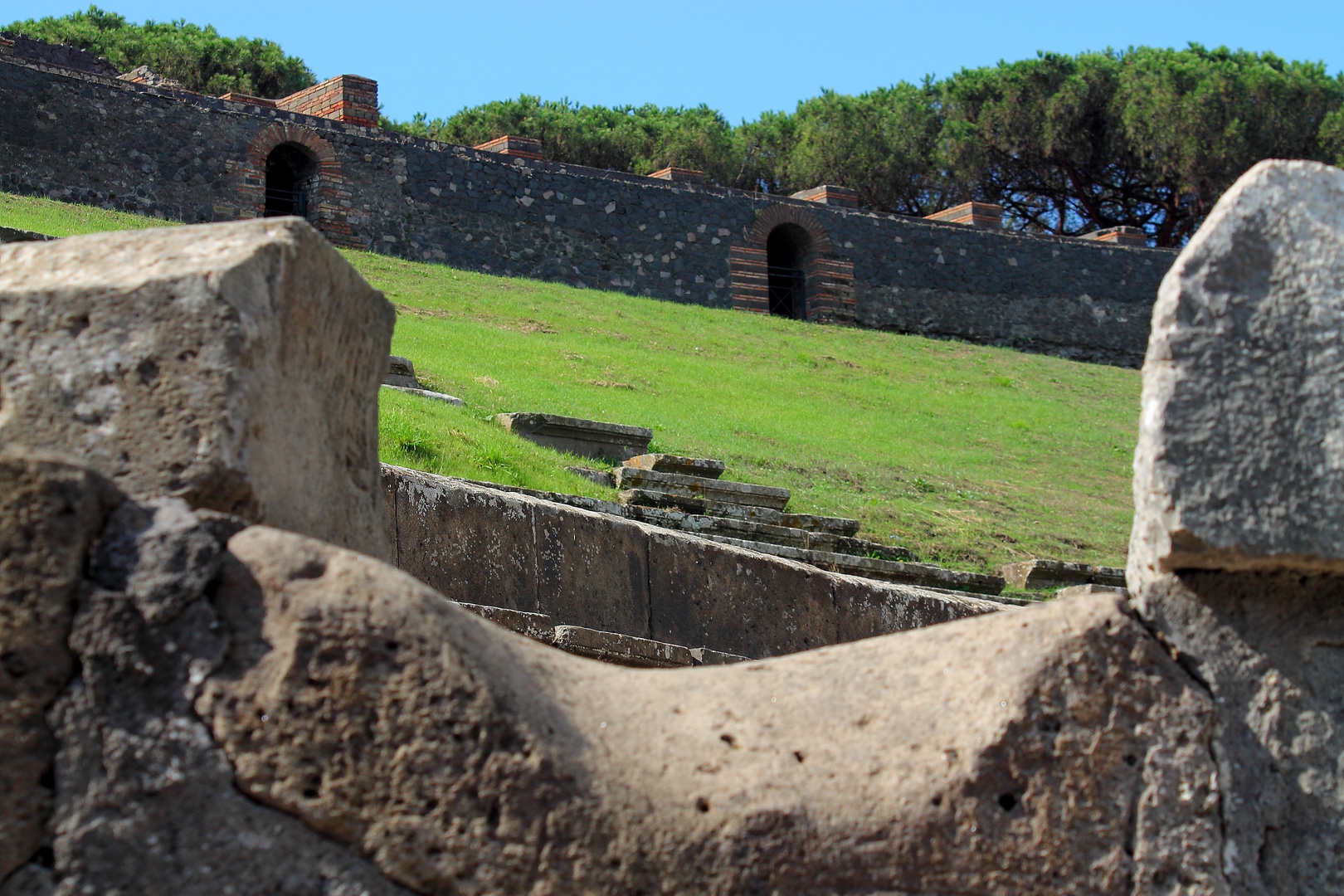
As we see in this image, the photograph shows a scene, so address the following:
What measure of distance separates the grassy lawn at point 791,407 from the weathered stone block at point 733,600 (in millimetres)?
1737

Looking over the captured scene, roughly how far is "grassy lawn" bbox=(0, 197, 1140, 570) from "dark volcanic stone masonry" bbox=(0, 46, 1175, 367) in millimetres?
1621

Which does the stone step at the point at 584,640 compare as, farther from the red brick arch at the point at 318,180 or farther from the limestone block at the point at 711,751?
the red brick arch at the point at 318,180

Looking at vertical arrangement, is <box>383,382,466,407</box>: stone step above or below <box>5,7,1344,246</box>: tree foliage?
below

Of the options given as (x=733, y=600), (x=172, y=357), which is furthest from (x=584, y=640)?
(x=172, y=357)

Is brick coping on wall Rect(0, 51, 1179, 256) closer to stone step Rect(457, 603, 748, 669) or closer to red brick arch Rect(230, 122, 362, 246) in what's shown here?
red brick arch Rect(230, 122, 362, 246)

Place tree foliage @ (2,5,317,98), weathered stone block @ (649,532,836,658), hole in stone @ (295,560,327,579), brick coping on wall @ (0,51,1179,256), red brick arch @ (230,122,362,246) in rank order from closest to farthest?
hole in stone @ (295,560,327,579) → weathered stone block @ (649,532,836,658) → brick coping on wall @ (0,51,1179,256) → red brick arch @ (230,122,362,246) → tree foliage @ (2,5,317,98)

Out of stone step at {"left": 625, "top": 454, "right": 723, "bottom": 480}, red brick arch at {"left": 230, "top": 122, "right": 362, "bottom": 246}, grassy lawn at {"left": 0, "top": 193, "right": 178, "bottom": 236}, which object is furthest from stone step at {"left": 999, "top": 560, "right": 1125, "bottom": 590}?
red brick arch at {"left": 230, "top": 122, "right": 362, "bottom": 246}

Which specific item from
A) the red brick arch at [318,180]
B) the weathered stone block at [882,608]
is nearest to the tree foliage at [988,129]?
the red brick arch at [318,180]

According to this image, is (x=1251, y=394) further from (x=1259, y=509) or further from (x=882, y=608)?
(x=882, y=608)

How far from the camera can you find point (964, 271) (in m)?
26.2

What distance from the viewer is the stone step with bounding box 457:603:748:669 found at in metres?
3.90

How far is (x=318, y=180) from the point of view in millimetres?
19969

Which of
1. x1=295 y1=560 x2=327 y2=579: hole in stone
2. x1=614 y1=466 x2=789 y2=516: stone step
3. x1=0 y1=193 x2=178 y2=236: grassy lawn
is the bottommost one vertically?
x1=614 y1=466 x2=789 y2=516: stone step

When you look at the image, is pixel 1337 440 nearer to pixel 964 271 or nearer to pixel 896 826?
pixel 896 826
